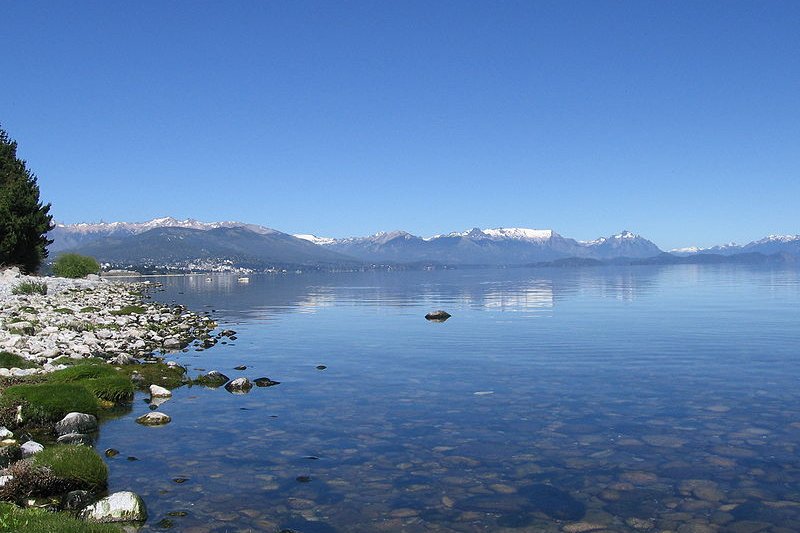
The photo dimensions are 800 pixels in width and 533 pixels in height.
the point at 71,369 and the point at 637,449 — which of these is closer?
the point at 637,449

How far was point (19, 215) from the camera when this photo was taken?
8325 centimetres

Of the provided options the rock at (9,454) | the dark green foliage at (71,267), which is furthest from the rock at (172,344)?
the dark green foliage at (71,267)

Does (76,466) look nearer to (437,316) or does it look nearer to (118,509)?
(118,509)

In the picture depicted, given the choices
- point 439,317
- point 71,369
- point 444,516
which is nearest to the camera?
point 444,516

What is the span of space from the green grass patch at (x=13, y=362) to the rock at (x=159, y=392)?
556 centimetres

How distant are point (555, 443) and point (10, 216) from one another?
80.2 m

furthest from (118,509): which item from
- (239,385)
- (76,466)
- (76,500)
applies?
(239,385)

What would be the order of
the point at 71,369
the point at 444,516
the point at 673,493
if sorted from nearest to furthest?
1. the point at 444,516
2. the point at 673,493
3. the point at 71,369

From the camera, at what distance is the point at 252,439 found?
20453mm

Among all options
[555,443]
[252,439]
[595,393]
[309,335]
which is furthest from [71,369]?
[309,335]

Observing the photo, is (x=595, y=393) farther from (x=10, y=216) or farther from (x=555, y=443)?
(x=10, y=216)

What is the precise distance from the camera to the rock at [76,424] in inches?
803

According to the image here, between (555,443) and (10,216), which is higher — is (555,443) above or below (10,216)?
below

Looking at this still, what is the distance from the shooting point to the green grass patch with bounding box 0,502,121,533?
10477mm
